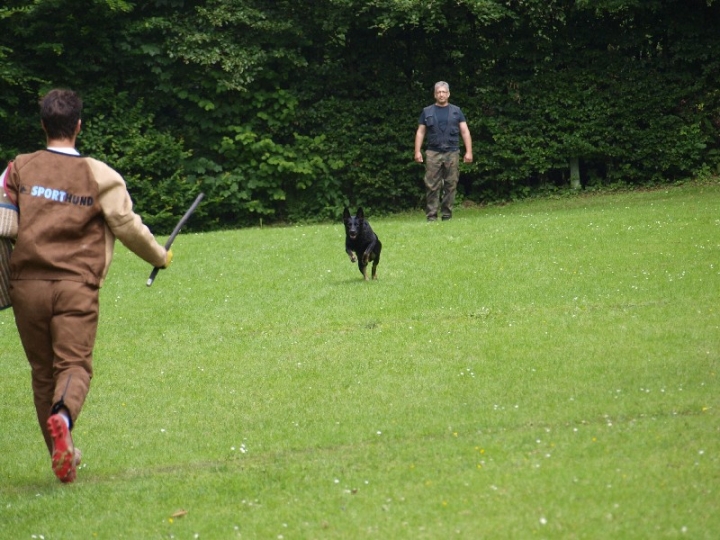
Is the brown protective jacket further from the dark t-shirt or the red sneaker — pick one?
the dark t-shirt

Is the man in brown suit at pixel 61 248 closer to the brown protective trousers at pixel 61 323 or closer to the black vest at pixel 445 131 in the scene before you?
the brown protective trousers at pixel 61 323

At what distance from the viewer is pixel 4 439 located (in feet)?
27.8

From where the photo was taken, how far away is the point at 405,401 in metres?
8.53

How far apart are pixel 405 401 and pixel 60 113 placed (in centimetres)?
360

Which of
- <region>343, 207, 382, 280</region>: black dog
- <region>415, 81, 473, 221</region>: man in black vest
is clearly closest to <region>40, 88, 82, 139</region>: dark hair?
<region>343, 207, 382, 280</region>: black dog

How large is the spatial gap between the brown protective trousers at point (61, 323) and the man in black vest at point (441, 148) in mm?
14380

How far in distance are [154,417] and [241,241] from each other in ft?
35.3

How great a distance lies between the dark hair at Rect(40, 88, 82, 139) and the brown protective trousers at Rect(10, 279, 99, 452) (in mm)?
958

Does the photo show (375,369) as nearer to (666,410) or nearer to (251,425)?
(251,425)

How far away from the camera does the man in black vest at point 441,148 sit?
2058 centimetres

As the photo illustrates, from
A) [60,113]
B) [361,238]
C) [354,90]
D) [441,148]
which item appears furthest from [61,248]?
[354,90]

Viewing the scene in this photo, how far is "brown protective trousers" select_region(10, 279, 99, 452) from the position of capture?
652cm

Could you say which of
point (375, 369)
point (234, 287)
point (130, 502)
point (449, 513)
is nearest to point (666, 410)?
point (449, 513)

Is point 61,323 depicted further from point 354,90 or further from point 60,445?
point 354,90
